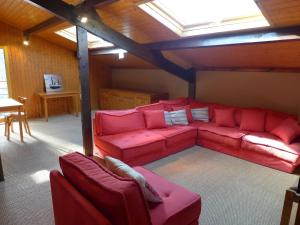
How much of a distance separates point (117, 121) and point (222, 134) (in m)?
1.76

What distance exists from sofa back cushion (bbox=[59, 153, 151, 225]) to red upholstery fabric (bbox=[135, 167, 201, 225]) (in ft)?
0.94

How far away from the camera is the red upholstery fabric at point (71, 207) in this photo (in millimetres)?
1255

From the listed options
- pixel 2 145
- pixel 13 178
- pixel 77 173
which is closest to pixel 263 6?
pixel 77 173

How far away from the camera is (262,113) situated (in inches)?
152

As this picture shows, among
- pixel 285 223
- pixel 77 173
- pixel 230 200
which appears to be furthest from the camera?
pixel 230 200

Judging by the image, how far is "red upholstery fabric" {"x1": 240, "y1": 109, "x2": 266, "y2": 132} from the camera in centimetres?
381

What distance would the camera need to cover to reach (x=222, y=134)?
12.4 feet

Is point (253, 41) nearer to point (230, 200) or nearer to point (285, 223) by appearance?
point (230, 200)

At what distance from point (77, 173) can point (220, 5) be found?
2759 millimetres

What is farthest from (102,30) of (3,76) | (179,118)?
(3,76)

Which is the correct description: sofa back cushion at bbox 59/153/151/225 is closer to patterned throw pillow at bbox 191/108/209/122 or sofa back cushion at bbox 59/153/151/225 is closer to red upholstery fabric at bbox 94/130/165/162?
red upholstery fabric at bbox 94/130/165/162

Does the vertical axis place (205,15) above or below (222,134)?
above

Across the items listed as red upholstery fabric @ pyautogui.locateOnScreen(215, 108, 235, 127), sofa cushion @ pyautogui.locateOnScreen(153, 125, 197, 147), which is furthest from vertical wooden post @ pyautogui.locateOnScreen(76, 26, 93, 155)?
red upholstery fabric @ pyautogui.locateOnScreen(215, 108, 235, 127)

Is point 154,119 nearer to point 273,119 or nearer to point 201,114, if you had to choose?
point 201,114
